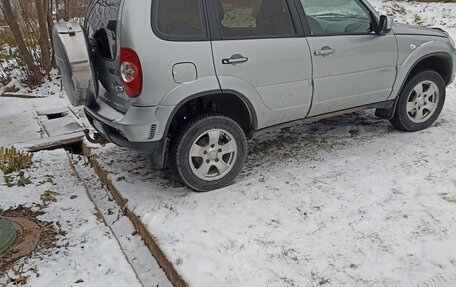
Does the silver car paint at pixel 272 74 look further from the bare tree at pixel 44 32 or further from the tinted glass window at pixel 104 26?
A: the bare tree at pixel 44 32

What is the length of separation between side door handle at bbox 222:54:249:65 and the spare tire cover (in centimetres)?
115

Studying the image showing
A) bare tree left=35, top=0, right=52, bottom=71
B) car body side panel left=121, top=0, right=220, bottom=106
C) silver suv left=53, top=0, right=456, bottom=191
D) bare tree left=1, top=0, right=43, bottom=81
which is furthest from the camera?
bare tree left=35, top=0, right=52, bottom=71

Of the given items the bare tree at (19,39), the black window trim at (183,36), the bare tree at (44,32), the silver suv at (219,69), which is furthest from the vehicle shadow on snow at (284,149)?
the bare tree at (44,32)

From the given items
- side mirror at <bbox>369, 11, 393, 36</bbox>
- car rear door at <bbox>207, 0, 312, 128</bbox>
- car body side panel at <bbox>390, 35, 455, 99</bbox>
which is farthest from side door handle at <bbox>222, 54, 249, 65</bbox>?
car body side panel at <bbox>390, 35, 455, 99</bbox>

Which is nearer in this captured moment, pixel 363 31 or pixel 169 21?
pixel 169 21

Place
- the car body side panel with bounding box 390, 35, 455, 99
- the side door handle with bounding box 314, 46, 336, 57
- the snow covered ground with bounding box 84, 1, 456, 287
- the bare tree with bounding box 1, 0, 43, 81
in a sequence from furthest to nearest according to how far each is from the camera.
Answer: the bare tree with bounding box 1, 0, 43, 81 → the car body side panel with bounding box 390, 35, 455, 99 → the side door handle with bounding box 314, 46, 336, 57 → the snow covered ground with bounding box 84, 1, 456, 287

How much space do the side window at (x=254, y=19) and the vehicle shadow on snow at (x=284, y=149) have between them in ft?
4.37

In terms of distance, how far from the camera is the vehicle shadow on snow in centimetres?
407

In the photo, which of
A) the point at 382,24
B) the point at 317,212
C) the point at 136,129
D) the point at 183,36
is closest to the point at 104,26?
the point at 183,36

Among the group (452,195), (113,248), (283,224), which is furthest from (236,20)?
(452,195)

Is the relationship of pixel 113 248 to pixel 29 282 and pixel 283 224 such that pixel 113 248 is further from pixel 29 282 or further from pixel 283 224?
pixel 283 224

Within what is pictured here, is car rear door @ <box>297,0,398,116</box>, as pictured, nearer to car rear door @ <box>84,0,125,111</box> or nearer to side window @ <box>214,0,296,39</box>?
side window @ <box>214,0,296,39</box>

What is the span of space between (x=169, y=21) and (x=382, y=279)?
2395mm

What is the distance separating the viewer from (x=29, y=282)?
265 cm
